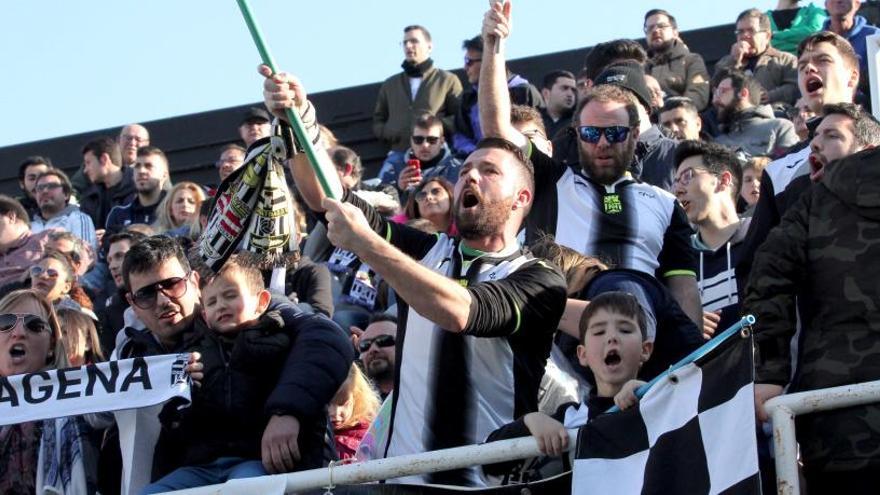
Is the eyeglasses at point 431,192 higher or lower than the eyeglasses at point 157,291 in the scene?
higher

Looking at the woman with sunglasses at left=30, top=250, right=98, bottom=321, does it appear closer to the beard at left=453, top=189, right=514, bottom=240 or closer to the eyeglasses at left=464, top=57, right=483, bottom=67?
the eyeglasses at left=464, top=57, right=483, bottom=67

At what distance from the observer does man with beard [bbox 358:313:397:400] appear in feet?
27.8

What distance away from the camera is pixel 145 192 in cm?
1286

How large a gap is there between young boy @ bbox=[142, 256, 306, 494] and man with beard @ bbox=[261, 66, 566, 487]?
67cm

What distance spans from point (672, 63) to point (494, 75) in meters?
6.46

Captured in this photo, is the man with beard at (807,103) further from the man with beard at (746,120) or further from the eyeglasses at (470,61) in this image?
the eyeglasses at (470,61)

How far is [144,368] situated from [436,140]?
18.5 feet

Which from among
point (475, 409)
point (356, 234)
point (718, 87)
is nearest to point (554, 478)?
point (475, 409)

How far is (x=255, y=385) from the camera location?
678cm

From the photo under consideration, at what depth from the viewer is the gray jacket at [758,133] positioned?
454 inches

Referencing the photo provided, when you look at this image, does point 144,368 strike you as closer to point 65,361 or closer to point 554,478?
point 65,361

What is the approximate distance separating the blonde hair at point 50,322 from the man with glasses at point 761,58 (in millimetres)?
6810

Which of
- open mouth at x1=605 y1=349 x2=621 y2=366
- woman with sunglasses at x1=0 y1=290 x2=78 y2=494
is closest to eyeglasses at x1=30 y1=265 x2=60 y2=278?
woman with sunglasses at x1=0 y1=290 x2=78 y2=494

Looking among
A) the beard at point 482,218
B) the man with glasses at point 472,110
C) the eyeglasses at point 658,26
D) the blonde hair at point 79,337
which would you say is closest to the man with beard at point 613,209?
the beard at point 482,218
